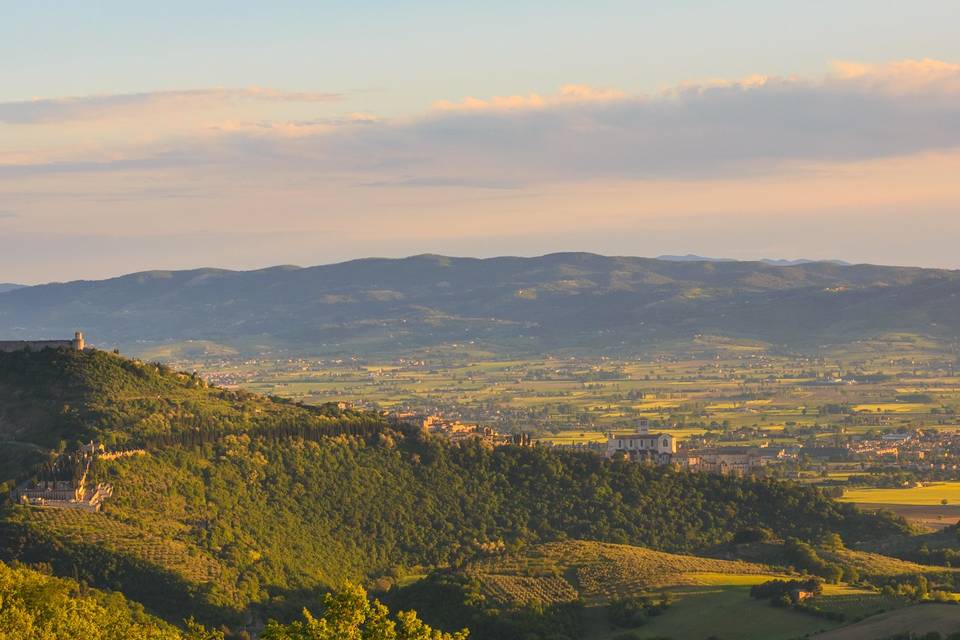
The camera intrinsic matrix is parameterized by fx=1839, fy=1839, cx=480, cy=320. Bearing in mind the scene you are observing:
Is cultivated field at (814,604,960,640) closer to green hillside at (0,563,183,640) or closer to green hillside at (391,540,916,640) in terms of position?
green hillside at (391,540,916,640)

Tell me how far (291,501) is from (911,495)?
63.3 metres

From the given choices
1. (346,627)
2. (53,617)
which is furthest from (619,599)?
(346,627)

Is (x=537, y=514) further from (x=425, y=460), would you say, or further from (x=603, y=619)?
(x=603, y=619)

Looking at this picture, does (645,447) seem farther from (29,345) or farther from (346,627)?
(346,627)

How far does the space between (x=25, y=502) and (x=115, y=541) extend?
6.93 meters

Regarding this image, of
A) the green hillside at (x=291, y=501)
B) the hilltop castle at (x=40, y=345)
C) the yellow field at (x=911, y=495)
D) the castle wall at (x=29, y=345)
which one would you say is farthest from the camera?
the yellow field at (x=911, y=495)

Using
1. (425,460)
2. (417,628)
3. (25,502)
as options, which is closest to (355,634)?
(417,628)

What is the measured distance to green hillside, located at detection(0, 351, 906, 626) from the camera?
87812 millimetres

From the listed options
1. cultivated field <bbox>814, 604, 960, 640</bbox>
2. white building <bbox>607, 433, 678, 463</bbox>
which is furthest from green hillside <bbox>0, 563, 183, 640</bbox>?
white building <bbox>607, 433, 678, 463</bbox>

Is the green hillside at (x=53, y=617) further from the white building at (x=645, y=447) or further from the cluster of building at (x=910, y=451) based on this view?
the cluster of building at (x=910, y=451)

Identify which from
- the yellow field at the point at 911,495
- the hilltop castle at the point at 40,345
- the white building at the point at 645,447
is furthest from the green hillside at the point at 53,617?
the yellow field at the point at 911,495

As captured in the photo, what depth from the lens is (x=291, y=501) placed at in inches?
4075

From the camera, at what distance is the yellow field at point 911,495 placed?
141 m

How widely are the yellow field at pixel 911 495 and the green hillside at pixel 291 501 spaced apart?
973 inches
